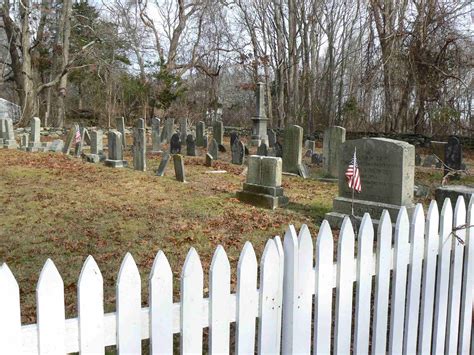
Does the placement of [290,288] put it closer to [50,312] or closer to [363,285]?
[363,285]

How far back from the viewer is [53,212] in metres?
7.07

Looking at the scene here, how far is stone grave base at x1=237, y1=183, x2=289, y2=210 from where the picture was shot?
817 cm

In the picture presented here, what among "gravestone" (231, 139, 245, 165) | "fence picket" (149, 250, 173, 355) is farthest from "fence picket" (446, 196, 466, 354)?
"gravestone" (231, 139, 245, 165)

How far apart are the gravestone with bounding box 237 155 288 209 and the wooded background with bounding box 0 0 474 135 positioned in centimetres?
1366

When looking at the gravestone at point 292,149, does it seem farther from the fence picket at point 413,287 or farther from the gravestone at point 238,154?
the fence picket at point 413,287

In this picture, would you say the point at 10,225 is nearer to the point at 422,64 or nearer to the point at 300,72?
the point at 422,64

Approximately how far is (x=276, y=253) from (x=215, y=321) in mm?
396

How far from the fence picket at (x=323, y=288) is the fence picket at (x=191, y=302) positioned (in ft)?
2.04

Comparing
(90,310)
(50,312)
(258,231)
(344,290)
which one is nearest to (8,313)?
(50,312)

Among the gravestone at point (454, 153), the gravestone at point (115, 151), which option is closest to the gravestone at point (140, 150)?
the gravestone at point (115, 151)

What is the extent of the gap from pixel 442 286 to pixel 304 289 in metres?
1.11

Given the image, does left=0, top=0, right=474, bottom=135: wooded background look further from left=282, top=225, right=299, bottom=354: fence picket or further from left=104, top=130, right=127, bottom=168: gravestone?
left=282, top=225, right=299, bottom=354: fence picket

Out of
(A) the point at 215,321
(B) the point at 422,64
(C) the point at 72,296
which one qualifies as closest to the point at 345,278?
(A) the point at 215,321

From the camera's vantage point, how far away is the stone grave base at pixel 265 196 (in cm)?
817
